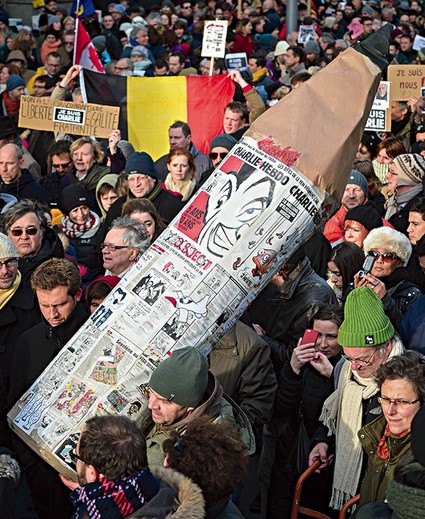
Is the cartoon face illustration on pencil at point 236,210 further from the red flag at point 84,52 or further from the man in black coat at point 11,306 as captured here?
the red flag at point 84,52

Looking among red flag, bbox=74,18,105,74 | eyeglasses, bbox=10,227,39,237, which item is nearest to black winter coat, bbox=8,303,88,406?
eyeglasses, bbox=10,227,39,237

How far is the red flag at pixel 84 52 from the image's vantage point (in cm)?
1312

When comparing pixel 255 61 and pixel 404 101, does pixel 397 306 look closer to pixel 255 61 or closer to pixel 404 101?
pixel 404 101

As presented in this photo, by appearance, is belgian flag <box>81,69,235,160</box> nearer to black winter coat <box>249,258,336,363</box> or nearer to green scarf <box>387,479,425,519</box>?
black winter coat <box>249,258,336,363</box>

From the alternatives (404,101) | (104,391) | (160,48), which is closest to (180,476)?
(104,391)

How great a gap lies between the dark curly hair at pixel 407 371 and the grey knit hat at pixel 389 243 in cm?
196

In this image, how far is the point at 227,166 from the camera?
4586 millimetres

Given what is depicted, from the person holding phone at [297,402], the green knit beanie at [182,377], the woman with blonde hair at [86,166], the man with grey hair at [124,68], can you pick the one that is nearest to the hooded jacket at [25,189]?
the woman with blonde hair at [86,166]

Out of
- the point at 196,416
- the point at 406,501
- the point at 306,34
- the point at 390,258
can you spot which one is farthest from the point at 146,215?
the point at 306,34

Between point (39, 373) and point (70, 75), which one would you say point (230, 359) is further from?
point (70, 75)

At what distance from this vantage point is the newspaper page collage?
4.46 meters

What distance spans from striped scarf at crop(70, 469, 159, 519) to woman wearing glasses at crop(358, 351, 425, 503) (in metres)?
1.20

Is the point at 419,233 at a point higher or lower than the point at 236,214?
lower

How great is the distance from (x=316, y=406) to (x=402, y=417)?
119 cm
